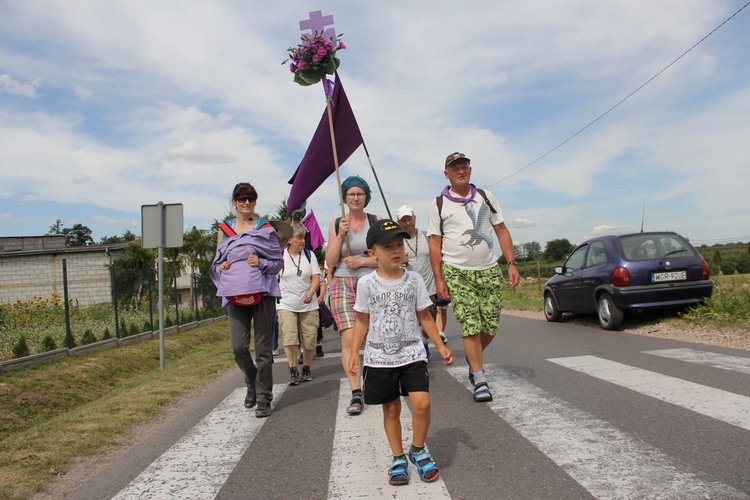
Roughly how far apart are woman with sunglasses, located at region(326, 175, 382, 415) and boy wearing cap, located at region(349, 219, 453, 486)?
1493 millimetres

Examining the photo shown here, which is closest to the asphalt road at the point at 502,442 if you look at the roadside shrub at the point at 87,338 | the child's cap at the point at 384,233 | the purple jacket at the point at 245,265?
→ the purple jacket at the point at 245,265

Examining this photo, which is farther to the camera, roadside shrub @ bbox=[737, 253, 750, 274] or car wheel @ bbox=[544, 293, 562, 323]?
roadside shrub @ bbox=[737, 253, 750, 274]

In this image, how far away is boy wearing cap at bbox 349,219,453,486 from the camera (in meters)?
3.16

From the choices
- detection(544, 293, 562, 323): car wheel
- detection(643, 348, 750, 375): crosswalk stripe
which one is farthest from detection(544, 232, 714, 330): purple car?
detection(643, 348, 750, 375): crosswalk stripe

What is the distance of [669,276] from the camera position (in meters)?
9.10

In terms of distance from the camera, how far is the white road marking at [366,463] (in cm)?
304

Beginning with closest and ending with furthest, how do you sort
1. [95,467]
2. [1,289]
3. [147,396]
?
[95,467] < [147,396] < [1,289]

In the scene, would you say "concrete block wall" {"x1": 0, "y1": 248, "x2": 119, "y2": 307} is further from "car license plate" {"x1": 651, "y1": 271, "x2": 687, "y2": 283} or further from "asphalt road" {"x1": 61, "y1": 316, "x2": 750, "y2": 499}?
"car license plate" {"x1": 651, "y1": 271, "x2": 687, "y2": 283}

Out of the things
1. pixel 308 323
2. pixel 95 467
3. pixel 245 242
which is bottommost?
pixel 95 467

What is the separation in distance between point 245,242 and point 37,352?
5.81 meters

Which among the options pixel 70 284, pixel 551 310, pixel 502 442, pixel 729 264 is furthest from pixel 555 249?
pixel 502 442

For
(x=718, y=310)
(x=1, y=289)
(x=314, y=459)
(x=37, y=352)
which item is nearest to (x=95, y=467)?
(x=314, y=459)

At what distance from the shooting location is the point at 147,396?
6.35 m

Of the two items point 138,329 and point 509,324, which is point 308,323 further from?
point 138,329
